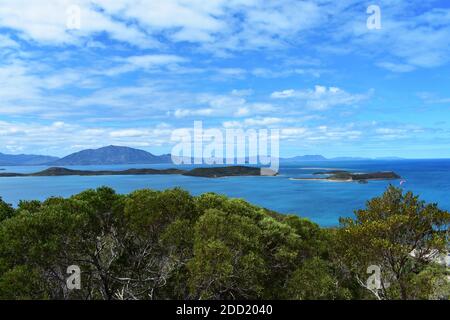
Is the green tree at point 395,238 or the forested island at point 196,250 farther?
the green tree at point 395,238

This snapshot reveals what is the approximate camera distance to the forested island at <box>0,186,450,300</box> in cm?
1271

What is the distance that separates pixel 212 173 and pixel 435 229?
186104 millimetres

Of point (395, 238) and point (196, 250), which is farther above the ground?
point (395, 238)

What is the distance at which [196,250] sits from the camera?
13.3m

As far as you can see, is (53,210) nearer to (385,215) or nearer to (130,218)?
(130,218)

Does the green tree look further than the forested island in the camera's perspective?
Yes

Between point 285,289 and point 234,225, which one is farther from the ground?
point 234,225

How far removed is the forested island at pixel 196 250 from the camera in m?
12.7

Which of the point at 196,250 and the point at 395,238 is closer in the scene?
the point at 196,250

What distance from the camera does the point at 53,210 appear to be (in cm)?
1302
